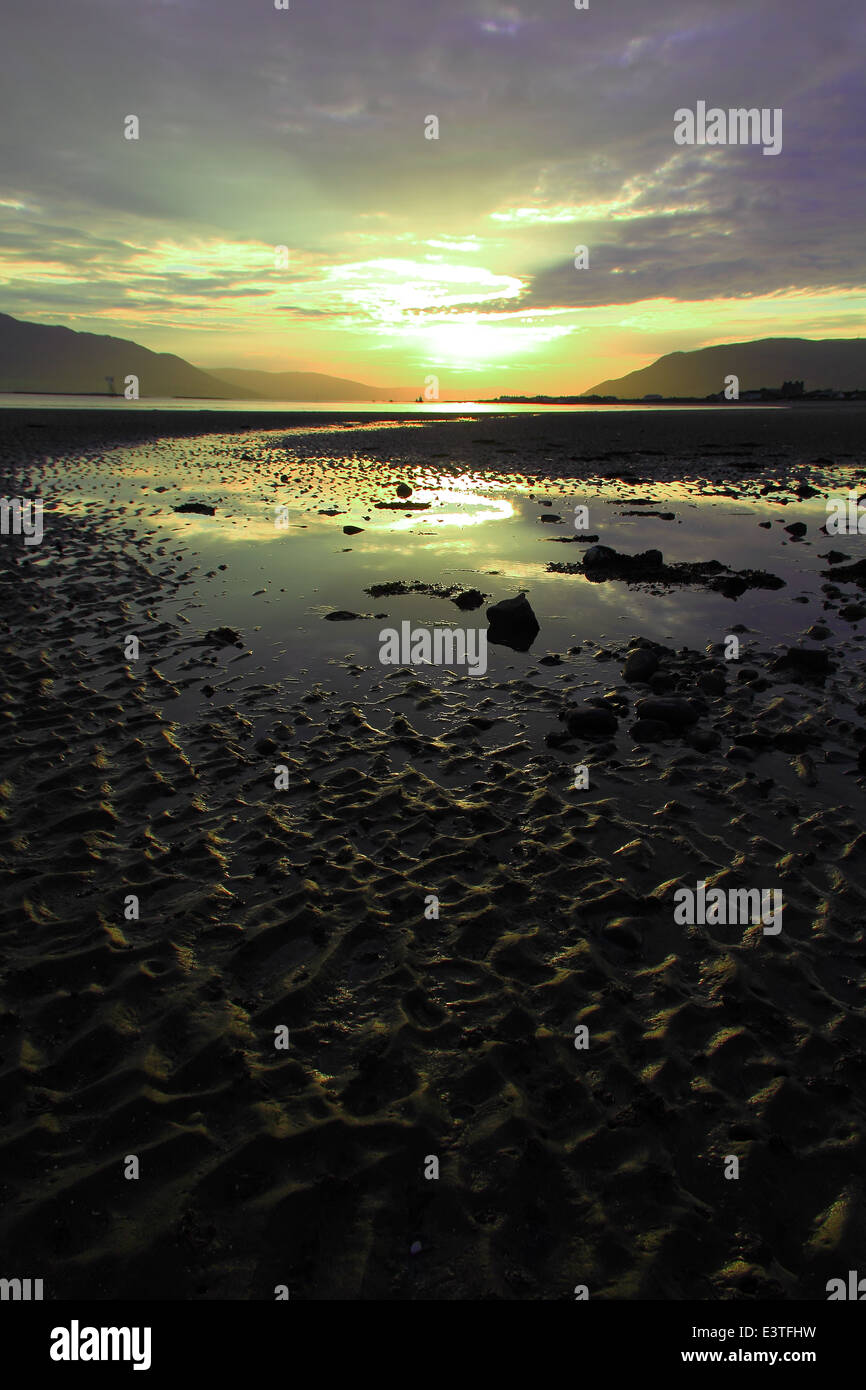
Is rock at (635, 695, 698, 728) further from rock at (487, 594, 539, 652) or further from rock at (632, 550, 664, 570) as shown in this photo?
rock at (632, 550, 664, 570)

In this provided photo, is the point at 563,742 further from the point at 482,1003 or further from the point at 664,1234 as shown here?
the point at 664,1234

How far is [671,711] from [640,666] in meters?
1.77

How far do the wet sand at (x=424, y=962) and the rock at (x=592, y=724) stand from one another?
5 cm

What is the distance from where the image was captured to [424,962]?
577 centimetres

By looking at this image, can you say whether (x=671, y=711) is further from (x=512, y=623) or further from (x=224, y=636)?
(x=224, y=636)

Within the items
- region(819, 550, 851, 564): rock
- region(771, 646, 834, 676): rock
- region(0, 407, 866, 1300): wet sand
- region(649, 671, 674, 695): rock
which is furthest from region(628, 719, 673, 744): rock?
region(819, 550, 851, 564): rock

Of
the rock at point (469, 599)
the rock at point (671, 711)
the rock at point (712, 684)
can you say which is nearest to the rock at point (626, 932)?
the rock at point (671, 711)

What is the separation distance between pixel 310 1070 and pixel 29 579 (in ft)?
53.3

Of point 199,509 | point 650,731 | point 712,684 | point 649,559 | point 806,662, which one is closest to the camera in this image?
point 650,731

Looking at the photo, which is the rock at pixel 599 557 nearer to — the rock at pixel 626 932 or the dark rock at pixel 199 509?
the rock at pixel 626 932

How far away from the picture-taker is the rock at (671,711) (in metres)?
9.84

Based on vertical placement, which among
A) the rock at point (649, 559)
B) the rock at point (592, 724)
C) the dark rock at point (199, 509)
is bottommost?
the rock at point (592, 724)

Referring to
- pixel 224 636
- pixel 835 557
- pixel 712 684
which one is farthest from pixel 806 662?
pixel 224 636
